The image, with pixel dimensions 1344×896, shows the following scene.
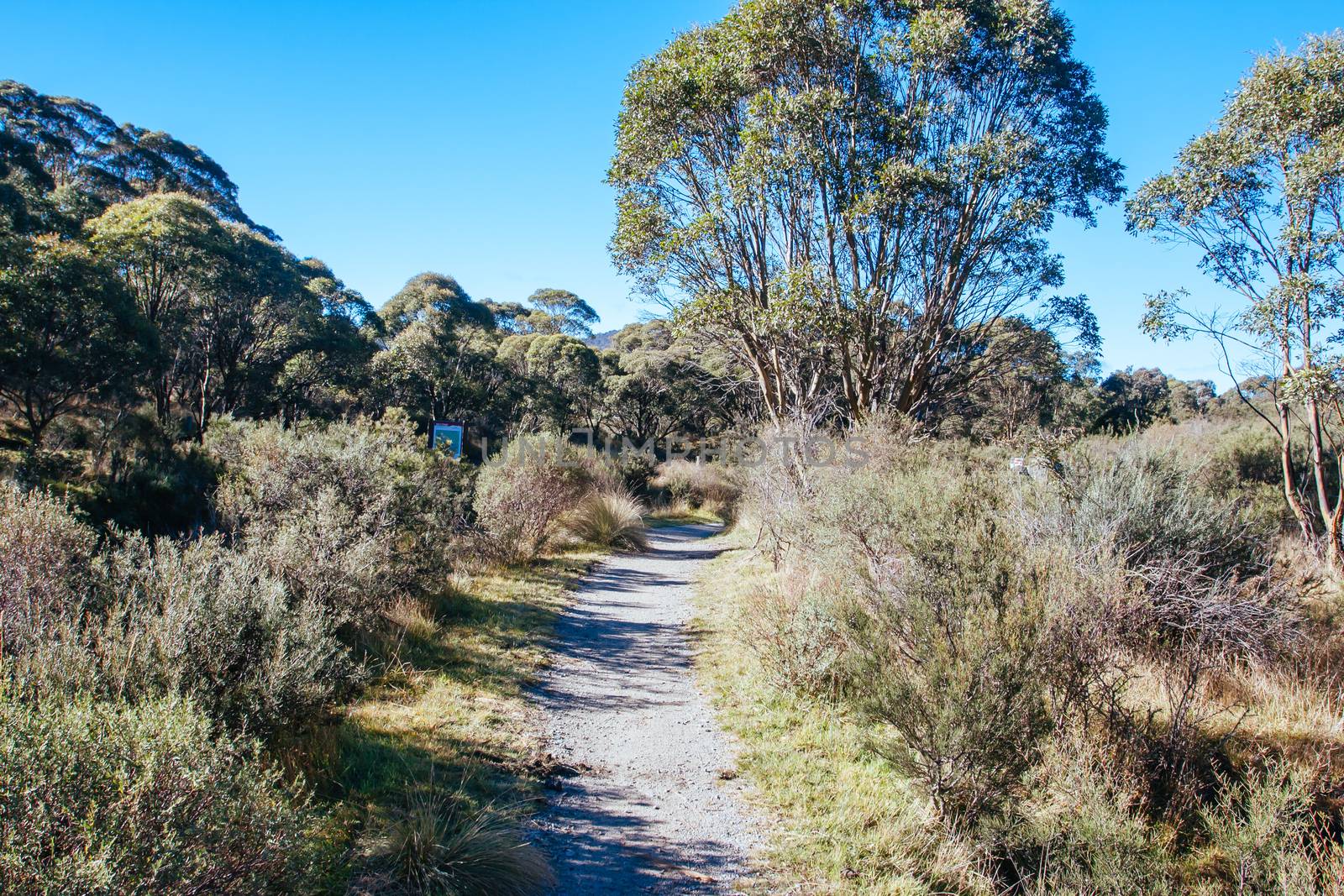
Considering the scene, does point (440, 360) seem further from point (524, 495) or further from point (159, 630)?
point (159, 630)

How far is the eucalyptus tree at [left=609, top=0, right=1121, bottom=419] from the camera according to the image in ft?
32.7

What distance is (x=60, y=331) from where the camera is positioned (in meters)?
11.8

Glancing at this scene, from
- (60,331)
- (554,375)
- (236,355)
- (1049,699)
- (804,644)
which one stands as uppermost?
(554,375)

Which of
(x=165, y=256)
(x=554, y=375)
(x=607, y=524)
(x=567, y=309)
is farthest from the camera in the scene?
(x=567, y=309)

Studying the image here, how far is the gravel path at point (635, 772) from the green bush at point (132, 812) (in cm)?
148

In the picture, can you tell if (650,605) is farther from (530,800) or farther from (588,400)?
(588,400)

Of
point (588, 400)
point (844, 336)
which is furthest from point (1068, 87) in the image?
point (588, 400)

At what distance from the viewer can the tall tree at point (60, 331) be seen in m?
11.0

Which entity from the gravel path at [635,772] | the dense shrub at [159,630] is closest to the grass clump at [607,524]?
the gravel path at [635,772]

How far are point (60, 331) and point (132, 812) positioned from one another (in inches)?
549

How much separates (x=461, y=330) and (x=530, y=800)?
1073 inches

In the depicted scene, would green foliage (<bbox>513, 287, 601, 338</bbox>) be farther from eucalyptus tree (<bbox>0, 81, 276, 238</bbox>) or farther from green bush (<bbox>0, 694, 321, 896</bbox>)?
green bush (<bbox>0, 694, 321, 896</bbox>)

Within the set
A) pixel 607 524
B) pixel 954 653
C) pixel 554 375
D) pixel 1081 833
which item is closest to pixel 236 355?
pixel 554 375

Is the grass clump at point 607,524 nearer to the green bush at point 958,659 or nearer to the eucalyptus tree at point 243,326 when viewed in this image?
the green bush at point 958,659
